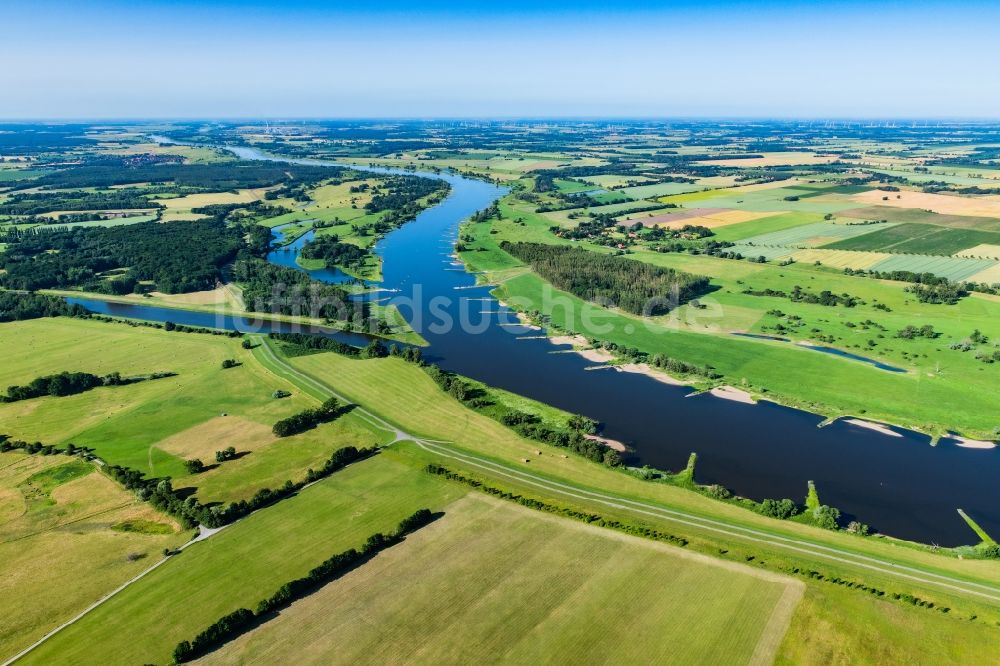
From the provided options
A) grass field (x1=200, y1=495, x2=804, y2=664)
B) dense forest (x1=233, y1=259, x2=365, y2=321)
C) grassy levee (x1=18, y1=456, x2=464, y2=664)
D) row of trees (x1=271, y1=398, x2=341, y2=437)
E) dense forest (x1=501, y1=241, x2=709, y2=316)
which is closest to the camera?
grass field (x1=200, y1=495, x2=804, y2=664)

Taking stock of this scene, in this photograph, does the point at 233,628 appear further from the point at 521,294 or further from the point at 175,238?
the point at 175,238

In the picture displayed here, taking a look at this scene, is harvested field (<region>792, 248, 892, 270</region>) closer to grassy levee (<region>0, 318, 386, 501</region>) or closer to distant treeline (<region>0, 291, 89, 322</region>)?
grassy levee (<region>0, 318, 386, 501</region>)

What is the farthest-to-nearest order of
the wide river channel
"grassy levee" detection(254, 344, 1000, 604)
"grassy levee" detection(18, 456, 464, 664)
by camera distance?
the wide river channel
"grassy levee" detection(254, 344, 1000, 604)
"grassy levee" detection(18, 456, 464, 664)

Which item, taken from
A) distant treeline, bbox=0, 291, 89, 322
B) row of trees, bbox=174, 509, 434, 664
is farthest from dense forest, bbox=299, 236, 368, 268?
row of trees, bbox=174, 509, 434, 664

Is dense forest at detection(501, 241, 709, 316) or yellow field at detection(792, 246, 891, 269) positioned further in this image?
yellow field at detection(792, 246, 891, 269)

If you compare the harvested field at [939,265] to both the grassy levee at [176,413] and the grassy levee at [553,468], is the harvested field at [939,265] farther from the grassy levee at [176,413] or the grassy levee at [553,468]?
the grassy levee at [176,413]

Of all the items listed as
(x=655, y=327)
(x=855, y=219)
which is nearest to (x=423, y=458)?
(x=655, y=327)

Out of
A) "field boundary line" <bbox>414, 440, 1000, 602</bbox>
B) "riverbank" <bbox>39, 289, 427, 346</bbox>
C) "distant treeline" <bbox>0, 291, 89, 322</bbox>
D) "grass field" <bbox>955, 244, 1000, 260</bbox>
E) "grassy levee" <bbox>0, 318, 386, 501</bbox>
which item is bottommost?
"field boundary line" <bbox>414, 440, 1000, 602</bbox>
